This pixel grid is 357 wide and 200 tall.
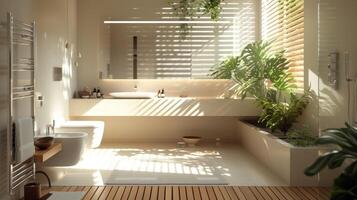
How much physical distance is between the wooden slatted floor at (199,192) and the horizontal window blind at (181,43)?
3.02 m

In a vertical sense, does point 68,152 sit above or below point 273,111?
below

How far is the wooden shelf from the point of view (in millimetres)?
3422

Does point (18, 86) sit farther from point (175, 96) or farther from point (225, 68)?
point (225, 68)

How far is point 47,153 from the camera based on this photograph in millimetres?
3543

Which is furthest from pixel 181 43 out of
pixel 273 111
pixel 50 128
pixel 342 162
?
pixel 342 162

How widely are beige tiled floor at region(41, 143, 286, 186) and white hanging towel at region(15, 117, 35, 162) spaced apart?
0.77 meters

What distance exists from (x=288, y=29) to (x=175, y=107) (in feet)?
6.42

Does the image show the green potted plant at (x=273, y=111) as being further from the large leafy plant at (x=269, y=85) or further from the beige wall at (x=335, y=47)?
the beige wall at (x=335, y=47)

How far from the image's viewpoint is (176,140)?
21.3 ft

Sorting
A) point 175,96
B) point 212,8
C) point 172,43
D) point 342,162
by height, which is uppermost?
point 212,8

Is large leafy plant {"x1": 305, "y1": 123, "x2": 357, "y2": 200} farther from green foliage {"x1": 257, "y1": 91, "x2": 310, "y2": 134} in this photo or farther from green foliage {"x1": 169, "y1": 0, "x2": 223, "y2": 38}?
green foliage {"x1": 169, "y1": 0, "x2": 223, "y2": 38}

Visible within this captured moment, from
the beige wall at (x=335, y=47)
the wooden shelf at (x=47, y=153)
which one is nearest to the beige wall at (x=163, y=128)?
the wooden shelf at (x=47, y=153)

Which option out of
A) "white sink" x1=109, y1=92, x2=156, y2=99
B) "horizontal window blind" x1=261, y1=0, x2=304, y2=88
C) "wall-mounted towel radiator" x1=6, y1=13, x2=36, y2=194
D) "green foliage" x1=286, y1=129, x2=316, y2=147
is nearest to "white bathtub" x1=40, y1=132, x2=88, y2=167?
"wall-mounted towel radiator" x1=6, y1=13, x2=36, y2=194

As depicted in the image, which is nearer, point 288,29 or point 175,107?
point 288,29
